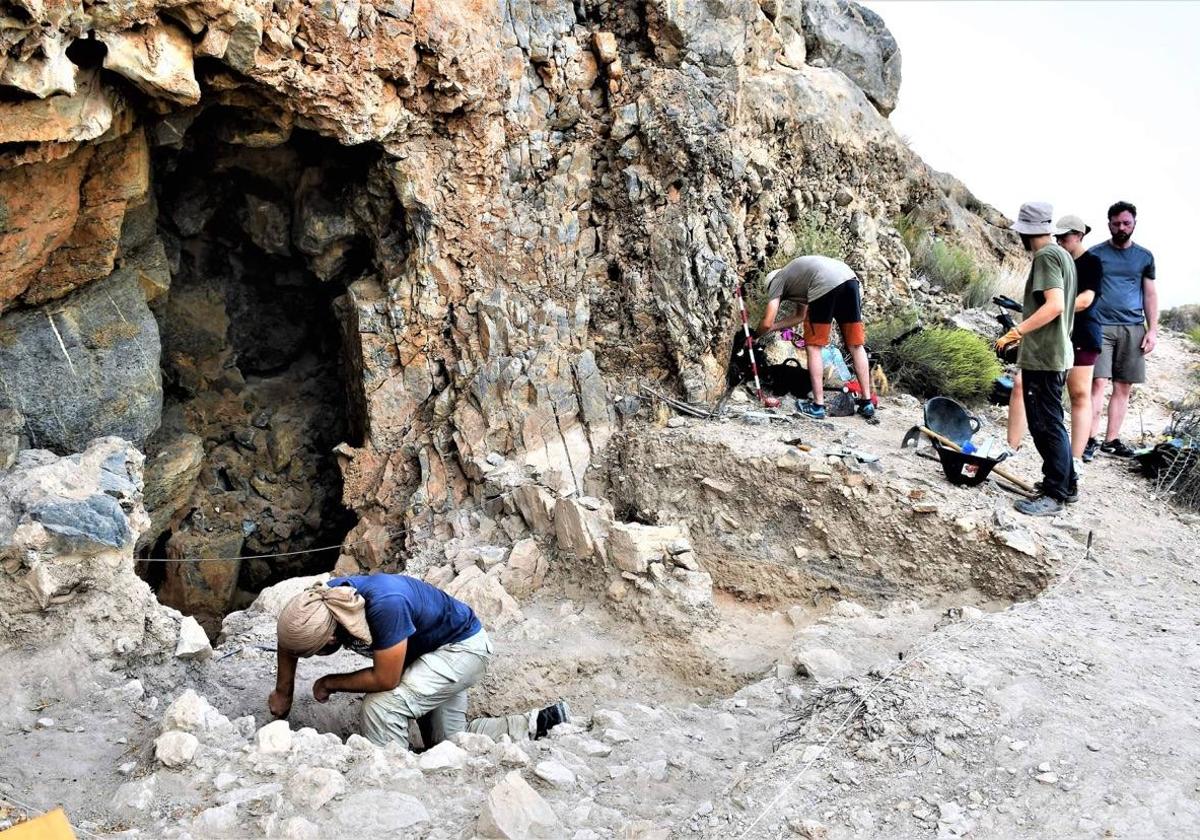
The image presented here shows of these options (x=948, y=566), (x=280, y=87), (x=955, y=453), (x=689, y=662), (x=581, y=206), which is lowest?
(x=689, y=662)

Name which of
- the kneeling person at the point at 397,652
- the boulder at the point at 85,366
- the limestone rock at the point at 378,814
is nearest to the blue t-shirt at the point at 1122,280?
the kneeling person at the point at 397,652

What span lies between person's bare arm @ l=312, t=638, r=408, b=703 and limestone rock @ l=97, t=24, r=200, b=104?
326 cm

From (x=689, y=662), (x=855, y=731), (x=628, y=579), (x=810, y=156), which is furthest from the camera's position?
(x=810, y=156)

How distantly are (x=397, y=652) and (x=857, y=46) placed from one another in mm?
9779

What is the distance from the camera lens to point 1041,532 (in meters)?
5.30

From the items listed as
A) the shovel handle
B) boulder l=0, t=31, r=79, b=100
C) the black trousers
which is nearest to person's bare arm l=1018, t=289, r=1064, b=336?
the black trousers

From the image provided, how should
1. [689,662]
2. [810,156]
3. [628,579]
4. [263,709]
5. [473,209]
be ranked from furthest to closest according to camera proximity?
1. [810,156]
2. [473,209]
3. [628,579]
4. [689,662]
5. [263,709]

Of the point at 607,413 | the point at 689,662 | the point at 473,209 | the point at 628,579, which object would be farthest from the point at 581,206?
the point at 689,662

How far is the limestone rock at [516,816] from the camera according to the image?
2.99 meters

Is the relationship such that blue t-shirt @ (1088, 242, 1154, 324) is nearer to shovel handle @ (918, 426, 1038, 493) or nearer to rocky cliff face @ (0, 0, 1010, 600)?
shovel handle @ (918, 426, 1038, 493)

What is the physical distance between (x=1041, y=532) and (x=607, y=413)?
3.34 meters

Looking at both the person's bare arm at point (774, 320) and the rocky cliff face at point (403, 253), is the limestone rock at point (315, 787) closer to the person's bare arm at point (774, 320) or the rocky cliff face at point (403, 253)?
the rocky cliff face at point (403, 253)

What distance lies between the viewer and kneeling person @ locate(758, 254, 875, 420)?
686 centimetres

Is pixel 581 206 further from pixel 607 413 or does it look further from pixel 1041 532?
pixel 1041 532
